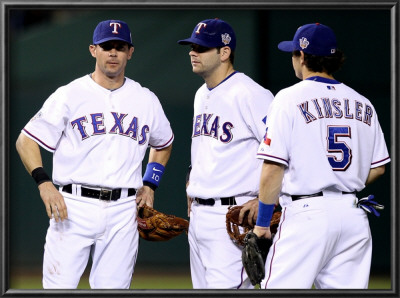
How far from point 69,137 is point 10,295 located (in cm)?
90

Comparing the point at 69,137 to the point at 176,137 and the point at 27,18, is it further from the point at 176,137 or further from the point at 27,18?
the point at 27,18

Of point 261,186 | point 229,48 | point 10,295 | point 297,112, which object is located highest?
point 229,48

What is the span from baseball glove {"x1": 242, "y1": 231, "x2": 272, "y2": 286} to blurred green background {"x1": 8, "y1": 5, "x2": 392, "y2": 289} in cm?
337

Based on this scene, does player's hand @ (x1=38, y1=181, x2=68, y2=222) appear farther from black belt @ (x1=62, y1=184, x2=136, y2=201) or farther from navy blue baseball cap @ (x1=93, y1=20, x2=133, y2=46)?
navy blue baseball cap @ (x1=93, y1=20, x2=133, y2=46)

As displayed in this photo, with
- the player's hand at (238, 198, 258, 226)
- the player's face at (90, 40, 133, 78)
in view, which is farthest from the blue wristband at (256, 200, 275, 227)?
the player's face at (90, 40, 133, 78)

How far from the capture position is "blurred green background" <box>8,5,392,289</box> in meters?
7.15

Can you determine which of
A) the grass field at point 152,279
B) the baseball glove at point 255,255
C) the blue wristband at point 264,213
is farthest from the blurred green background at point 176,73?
the blue wristband at point 264,213

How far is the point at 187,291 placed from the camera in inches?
142

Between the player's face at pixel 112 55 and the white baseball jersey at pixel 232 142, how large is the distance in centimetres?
56

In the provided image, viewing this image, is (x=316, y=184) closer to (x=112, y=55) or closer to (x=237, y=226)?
(x=237, y=226)

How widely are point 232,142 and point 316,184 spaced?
0.71 m

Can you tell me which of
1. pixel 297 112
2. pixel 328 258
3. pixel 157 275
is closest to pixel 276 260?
pixel 328 258

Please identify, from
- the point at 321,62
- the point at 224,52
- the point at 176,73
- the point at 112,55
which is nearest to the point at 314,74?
the point at 321,62

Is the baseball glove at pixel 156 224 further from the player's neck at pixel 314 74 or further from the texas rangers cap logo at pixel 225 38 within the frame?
the player's neck at pixel 314 74
